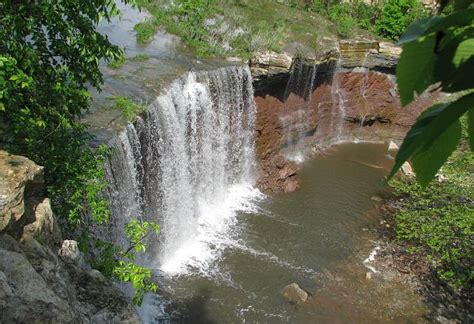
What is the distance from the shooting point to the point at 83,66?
549 cm

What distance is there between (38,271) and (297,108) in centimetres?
1232

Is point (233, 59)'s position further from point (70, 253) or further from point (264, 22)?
point (70, 253)

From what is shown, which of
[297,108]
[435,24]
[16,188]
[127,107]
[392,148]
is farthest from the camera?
[392,148]

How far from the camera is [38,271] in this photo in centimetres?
355

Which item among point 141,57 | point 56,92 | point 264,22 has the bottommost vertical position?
point 141,57

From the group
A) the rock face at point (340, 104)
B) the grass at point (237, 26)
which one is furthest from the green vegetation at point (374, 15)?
the rock face at point (340, 104)

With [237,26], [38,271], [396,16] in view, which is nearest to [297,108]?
[237,26]

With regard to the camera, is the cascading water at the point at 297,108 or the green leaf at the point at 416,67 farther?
the cascading water at the point at 297,108

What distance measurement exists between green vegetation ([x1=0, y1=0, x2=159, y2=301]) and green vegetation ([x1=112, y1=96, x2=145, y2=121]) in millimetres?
3472

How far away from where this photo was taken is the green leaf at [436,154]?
0.72 metres

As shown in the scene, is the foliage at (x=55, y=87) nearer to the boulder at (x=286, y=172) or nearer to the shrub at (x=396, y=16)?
the boulder at (x=286, y=172)

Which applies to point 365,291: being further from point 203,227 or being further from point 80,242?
point 80,242

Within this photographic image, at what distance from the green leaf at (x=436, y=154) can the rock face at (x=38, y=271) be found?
2.35 metres

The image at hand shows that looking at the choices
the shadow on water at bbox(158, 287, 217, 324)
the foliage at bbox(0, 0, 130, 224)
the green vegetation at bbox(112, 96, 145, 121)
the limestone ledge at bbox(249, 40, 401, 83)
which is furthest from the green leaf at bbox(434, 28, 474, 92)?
the limestone ledge at bbox(249, 40, 401, 83)
